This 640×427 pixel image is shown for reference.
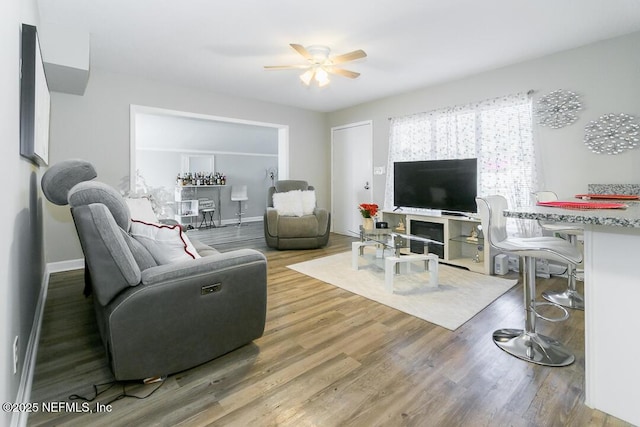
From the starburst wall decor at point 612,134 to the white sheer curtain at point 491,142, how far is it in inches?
20.3

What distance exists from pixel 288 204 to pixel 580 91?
12.7 ft

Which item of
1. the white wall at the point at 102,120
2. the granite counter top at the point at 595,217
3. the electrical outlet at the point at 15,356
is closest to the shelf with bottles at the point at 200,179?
the white wall at the point at 102,120

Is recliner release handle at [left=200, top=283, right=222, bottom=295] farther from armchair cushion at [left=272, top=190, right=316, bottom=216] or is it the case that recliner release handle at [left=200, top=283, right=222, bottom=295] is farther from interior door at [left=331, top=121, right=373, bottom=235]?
interior door at [left=331, top=121, right=373, bottom=235]

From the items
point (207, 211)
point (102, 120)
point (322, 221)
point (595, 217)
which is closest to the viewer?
point (595, 217)

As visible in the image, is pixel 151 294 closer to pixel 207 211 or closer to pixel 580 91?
pixel 580 91

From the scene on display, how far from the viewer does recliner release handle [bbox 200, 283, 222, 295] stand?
1.61 metres

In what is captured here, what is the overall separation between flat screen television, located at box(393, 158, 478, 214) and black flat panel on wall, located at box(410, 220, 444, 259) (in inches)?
9.6

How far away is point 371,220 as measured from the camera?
3.82 m

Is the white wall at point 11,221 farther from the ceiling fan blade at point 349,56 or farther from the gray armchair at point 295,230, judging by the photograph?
the gray armchair at point 295,230

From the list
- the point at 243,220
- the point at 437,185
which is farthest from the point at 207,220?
the point at 437,185

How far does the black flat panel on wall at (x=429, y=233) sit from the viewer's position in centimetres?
408

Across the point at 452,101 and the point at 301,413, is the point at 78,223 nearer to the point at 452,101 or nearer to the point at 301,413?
the point at 301,413

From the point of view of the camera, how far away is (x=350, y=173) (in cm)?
Answer: 595

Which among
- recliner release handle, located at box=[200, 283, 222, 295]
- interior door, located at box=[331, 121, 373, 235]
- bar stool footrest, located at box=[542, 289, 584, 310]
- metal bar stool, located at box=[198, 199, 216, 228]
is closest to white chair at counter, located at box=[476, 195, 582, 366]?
bar stool footrest, located at box=[542, 289, 584, 310]
